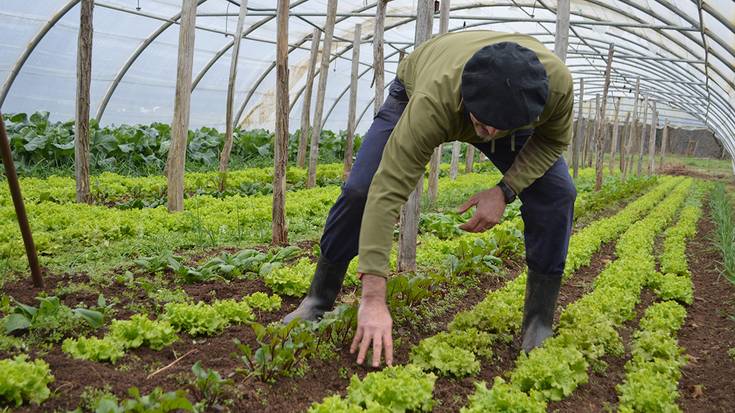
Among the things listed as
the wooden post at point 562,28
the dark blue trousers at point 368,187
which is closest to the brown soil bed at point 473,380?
the dark blue trousers at point 368,187

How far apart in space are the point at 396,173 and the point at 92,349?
1.70 metres

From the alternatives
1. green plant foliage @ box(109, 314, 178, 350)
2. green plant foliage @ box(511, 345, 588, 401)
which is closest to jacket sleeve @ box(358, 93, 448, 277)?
green plant foliage @ box(511, 345, 588, 401)

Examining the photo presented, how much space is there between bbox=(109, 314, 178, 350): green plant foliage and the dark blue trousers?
100 cm

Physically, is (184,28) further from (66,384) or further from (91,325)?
(66,384)

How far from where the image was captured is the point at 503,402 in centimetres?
321

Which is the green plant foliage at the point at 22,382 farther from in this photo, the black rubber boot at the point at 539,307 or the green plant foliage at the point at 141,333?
the black rubber boot at the point at 539,307

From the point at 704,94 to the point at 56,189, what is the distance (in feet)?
70.3

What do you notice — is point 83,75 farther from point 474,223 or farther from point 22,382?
point 474,223

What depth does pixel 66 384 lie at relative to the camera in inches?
115

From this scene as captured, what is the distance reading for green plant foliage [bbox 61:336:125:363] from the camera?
10.8 ft

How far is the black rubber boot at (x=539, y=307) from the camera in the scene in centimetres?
413

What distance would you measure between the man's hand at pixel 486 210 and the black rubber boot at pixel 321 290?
89 cm

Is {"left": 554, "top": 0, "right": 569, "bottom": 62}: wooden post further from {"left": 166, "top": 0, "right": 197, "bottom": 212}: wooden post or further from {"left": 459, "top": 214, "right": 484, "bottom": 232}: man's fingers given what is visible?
{"left": 459, "top": 214, "right": 484, "bottom": 232}: man's fingers

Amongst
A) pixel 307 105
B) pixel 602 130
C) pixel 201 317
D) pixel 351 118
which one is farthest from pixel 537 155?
pixel 602 130
